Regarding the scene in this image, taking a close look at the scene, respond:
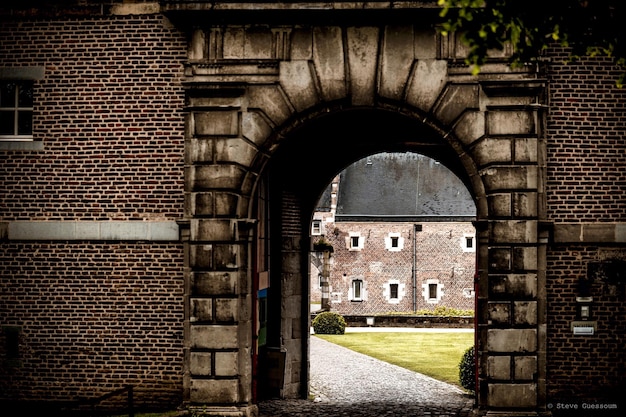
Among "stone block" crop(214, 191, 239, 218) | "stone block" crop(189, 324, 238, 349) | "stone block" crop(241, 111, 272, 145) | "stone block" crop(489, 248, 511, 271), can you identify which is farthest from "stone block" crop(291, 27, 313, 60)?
"stone block" crop(189, 324, 238, 349)

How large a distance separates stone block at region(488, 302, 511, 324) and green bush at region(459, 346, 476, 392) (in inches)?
245

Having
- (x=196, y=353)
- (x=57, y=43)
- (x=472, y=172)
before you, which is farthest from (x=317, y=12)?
(x=196, y=353)

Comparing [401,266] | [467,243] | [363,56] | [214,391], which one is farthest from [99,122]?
[401,266]

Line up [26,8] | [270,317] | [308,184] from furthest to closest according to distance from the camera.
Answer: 1. [308,184]
2. [270,317]
3. [26,8]

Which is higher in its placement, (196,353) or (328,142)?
(328,142)

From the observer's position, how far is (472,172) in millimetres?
12570

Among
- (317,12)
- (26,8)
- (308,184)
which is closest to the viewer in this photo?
(317,12)

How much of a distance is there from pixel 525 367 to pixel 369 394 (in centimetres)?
661

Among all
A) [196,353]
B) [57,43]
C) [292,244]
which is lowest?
[196,353]

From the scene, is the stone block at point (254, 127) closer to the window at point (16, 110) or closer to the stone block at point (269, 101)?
the stone block at point (269, 101)

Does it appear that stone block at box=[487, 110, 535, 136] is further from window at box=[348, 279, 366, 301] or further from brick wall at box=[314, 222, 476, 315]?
window at box=[348, 279, 366, 301]

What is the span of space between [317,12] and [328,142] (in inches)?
223

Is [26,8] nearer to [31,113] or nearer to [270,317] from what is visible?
[31,113]

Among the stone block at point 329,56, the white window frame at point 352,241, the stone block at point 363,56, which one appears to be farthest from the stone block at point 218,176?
the white window frame at point 352,241
